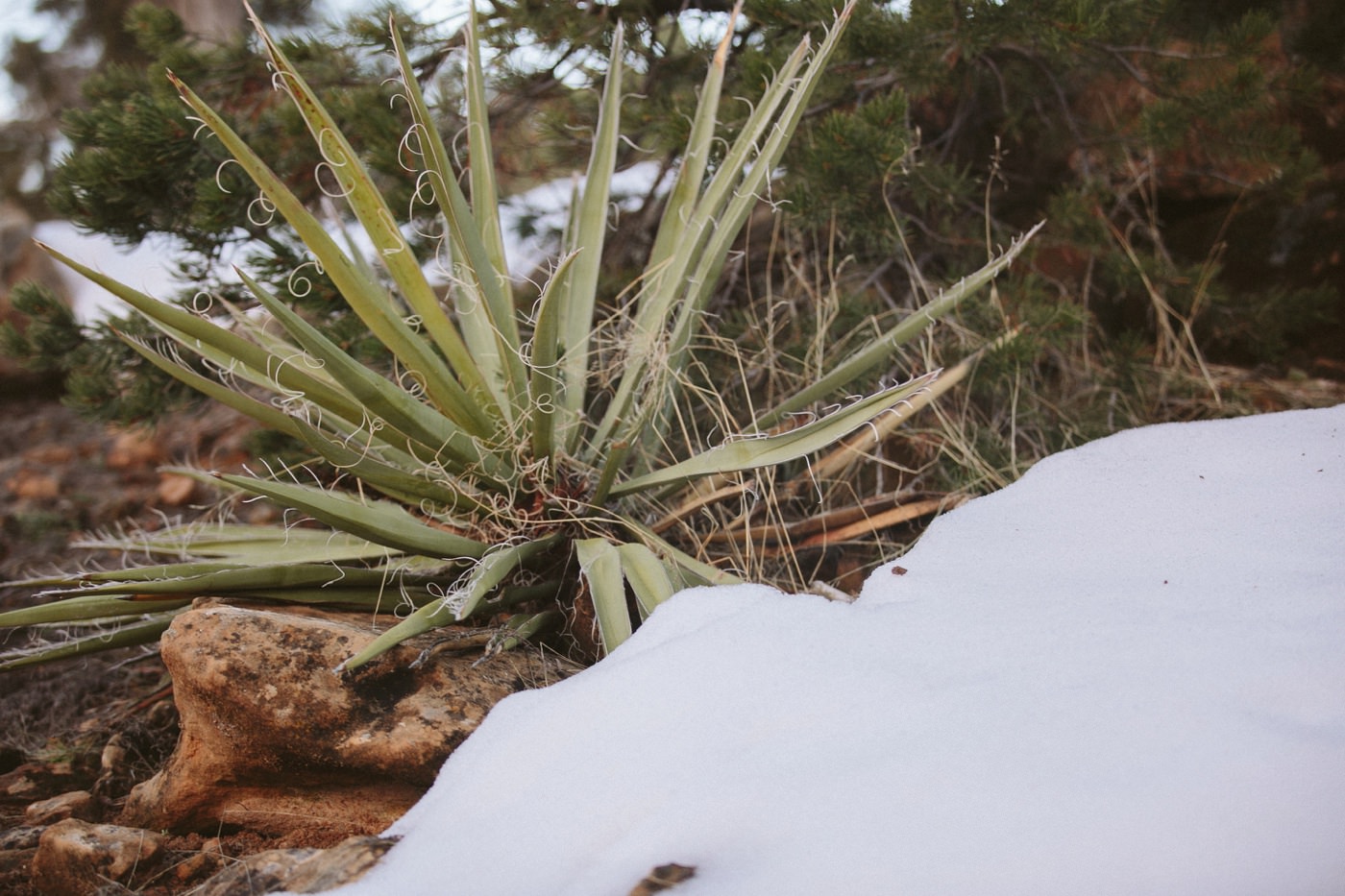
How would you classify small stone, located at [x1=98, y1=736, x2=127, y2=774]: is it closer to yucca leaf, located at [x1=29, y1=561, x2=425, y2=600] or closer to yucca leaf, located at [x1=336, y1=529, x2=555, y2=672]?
yucca leaf, located at [x1=29, y1=561, x2=425, y2=600]

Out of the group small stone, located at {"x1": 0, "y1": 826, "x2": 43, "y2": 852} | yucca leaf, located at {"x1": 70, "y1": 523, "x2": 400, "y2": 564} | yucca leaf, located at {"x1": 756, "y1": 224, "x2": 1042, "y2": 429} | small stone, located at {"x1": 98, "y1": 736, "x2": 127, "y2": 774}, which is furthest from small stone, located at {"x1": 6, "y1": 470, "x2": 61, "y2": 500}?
yucca leaf, located at {"x1": 756, "y1": 224, "x2": 1042, "y2": 429}

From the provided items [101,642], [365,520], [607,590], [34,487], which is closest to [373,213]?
[365,520]

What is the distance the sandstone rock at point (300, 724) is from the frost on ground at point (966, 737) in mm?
162

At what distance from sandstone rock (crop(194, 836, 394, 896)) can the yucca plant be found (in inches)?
11.6

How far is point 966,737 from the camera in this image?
123 centimetres

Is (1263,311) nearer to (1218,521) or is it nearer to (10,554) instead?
(1218,521)

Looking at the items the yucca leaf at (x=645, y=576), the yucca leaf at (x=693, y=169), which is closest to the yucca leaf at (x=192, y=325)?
the yucca leaf at (x=645, y=576)

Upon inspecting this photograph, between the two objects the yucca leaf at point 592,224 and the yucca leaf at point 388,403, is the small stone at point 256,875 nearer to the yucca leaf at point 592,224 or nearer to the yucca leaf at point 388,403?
the yucca leaf at point 388,403

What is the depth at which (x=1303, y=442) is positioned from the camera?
72.2 inches

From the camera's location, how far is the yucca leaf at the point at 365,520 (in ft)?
5.07

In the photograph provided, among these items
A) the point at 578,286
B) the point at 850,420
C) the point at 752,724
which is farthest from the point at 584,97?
the point at 752,724

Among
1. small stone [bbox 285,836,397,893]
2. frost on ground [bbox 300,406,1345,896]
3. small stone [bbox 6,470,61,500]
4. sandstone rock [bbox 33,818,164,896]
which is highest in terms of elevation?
small stone [bbox 6,470,61,500]

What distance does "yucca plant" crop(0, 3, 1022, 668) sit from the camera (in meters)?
1.62

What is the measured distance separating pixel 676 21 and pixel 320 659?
223cm
